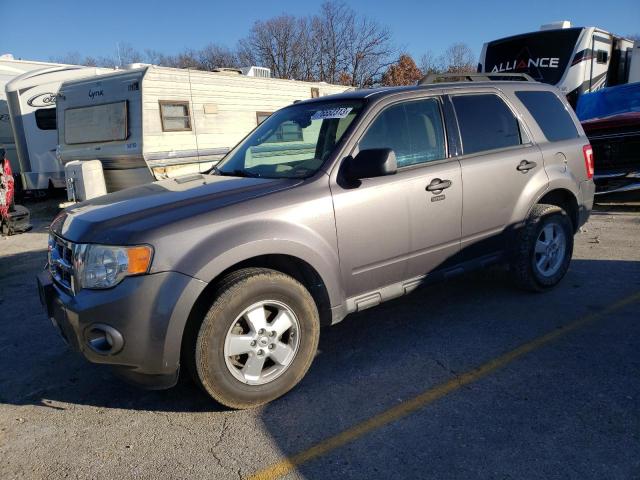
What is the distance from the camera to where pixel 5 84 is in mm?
14273

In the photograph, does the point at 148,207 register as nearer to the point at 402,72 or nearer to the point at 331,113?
the point at 331,113

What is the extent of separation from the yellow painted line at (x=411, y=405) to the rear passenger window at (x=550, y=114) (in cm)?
173

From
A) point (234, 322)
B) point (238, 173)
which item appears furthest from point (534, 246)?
point (234, 322)

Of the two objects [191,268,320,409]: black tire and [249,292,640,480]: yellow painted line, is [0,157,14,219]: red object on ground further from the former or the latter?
[249,292,640,480]: yellow painted line

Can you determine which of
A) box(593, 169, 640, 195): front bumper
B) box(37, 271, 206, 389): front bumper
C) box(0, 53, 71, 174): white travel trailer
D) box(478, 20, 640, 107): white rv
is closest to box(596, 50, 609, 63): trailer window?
box(478, 20, 640, 107): white rv

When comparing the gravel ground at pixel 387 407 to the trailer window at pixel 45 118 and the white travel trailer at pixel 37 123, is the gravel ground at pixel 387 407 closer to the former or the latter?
the white travel trailer at pixel 37 123

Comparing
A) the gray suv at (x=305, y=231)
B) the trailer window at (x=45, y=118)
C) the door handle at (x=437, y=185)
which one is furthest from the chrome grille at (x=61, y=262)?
the trailer window at (x=45, y=118)

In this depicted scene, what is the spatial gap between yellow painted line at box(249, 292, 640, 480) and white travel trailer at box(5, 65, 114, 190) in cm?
1246

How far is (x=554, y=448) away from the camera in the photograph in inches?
100

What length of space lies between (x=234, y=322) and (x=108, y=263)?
2.50 ft

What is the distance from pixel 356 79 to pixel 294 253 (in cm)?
3923

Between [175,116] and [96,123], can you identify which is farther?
[96,123]

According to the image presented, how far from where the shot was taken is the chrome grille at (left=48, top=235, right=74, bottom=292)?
2908 mm

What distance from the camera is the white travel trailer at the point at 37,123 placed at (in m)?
12.9
